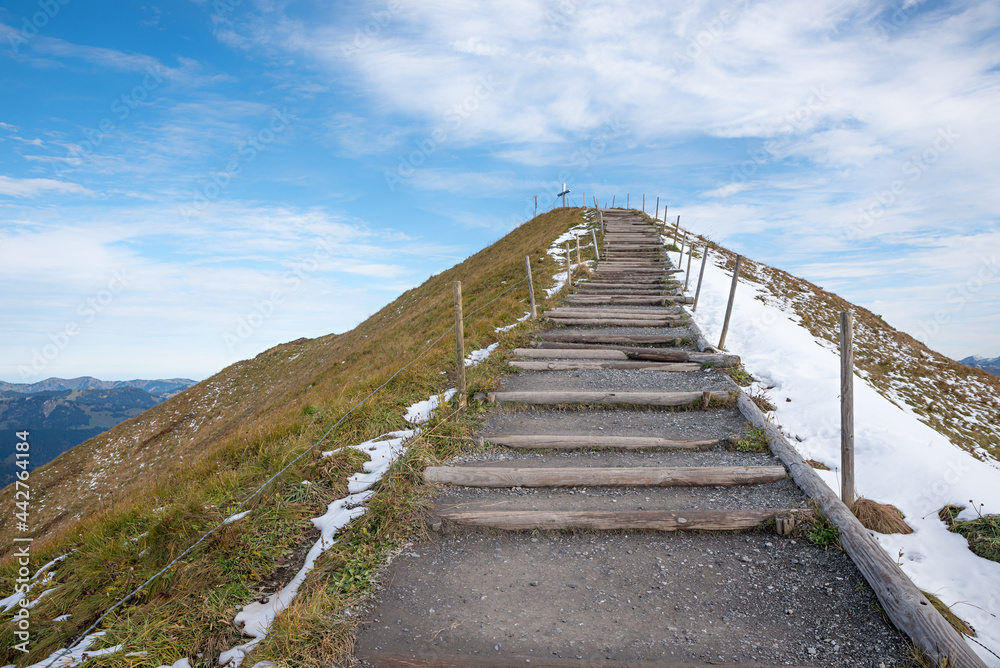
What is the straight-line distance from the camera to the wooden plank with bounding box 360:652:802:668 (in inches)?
117

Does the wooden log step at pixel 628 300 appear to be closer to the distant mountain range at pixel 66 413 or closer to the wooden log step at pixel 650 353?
the wooden log step at pixel 650 353

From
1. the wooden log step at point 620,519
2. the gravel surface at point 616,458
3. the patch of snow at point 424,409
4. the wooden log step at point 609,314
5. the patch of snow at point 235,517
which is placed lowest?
Result: the wooden log step at point 620,519

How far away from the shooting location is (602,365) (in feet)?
28.3

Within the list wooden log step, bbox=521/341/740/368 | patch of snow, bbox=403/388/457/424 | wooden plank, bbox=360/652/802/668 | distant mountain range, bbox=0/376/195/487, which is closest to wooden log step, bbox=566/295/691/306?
wooden log step, bbox=521/341/740/368

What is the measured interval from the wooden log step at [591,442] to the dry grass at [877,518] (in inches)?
62.6

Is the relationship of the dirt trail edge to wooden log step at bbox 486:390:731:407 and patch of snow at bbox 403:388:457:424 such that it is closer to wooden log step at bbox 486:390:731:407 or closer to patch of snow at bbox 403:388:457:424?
wooden log step at bbox 486:390:731:407

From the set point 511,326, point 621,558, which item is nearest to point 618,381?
point 511,326

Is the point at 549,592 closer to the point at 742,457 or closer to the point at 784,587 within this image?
the point at 784,587

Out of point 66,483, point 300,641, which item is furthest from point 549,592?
point 66,483

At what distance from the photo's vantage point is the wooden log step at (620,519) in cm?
431

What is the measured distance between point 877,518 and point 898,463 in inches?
73.8

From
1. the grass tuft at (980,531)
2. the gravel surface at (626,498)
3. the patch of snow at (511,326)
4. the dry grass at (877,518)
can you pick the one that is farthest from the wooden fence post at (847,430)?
the patch of snow at (511,326)

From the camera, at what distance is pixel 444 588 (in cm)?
373

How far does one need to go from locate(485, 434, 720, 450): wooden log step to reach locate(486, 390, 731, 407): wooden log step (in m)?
1.17
